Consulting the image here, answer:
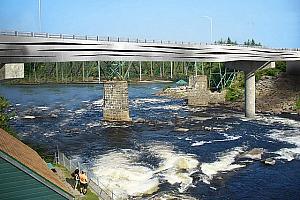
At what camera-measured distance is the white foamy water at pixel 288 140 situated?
68.6ft

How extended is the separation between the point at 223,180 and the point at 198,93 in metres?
28.6

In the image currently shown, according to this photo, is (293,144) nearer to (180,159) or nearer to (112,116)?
(180,159)

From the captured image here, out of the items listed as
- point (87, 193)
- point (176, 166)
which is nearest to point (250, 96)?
point (176, 166)

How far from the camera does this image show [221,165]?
19.1 meters

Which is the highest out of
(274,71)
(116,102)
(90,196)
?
(274,71)

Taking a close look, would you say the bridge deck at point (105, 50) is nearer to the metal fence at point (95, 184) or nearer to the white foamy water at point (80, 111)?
the metal fence at point (95, 184)

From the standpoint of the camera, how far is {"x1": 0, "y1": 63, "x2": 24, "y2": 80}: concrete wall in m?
19.1

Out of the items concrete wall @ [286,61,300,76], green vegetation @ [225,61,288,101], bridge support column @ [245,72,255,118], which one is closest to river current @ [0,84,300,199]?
bridge support column @ [245,72,255,118]

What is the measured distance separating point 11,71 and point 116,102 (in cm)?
1401

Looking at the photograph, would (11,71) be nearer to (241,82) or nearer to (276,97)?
(276,97)

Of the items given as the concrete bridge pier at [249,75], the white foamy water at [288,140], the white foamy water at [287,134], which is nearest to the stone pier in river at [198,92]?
the concrete bridge pier at [249,75]

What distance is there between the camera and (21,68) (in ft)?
69.1

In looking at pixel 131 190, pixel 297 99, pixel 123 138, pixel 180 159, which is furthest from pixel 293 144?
pixel 297 99

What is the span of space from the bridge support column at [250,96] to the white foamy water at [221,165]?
15649 mm
